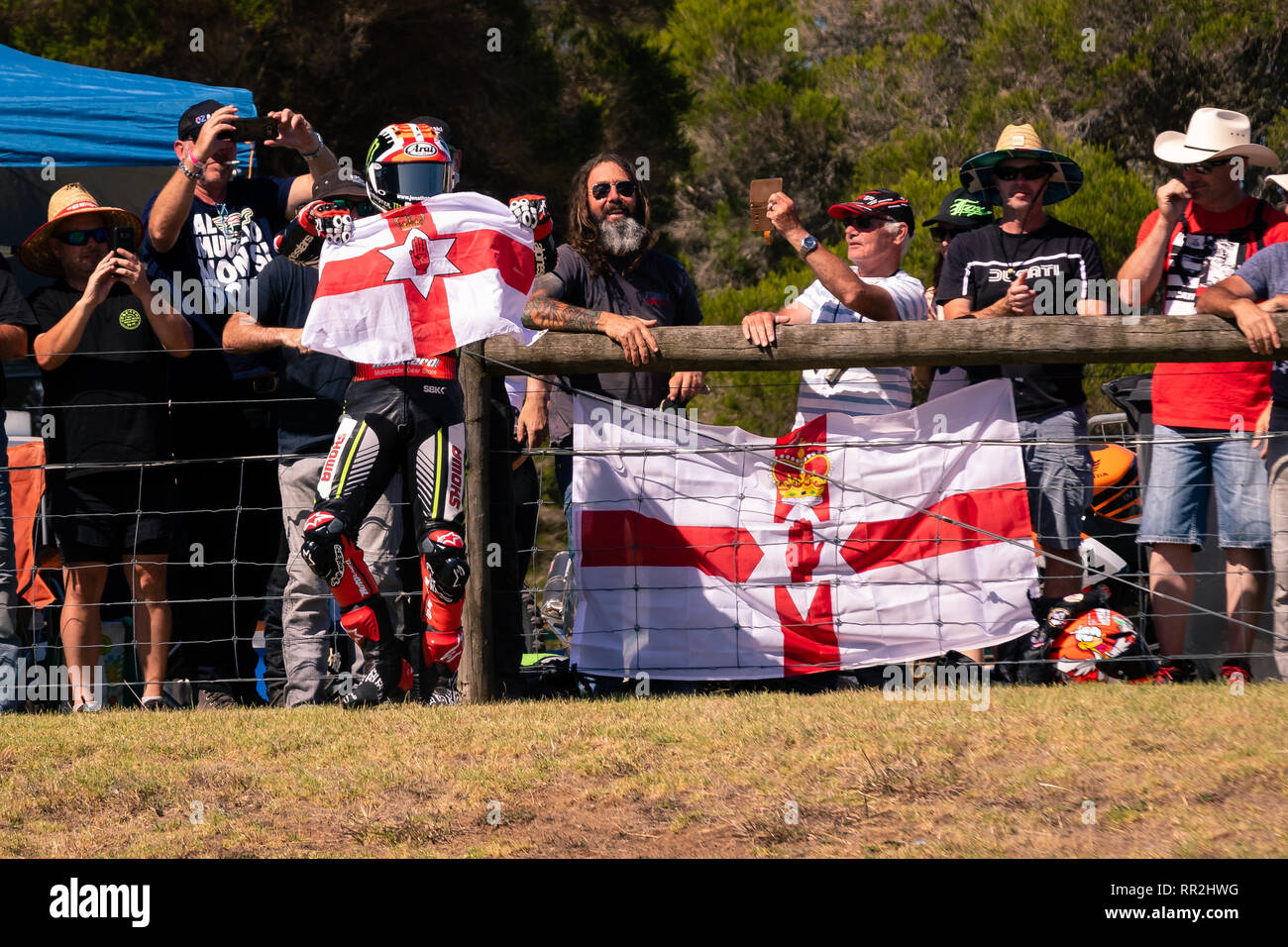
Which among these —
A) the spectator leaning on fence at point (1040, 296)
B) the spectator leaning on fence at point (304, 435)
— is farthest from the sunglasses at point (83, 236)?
the spectator leaning on fence at point (1040, 296)

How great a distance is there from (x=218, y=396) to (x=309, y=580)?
3.57 ft

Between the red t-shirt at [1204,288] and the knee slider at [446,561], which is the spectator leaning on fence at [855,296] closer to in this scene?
the red t-shirt at [1204,288]

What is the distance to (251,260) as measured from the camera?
7.16 meters

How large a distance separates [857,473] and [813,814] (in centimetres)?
236

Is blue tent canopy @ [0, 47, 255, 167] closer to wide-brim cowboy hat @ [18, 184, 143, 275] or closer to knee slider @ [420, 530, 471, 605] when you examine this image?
wide-brim cowboy hat @ [18, 184, 143, 275]

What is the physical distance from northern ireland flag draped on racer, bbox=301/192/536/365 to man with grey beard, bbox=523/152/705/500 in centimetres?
76

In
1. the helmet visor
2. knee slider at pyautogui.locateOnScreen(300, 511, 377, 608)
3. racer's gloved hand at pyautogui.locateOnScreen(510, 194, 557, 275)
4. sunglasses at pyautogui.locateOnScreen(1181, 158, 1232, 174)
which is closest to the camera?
knee slider at pyautogui.locateOnScreen(300, 511, 377, 608)

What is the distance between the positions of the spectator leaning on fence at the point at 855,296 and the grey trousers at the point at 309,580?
1.95m

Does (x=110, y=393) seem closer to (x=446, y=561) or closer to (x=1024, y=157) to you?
(x=446, y=561)

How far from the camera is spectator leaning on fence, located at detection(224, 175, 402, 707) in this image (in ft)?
21.3

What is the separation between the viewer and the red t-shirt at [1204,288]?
622 cm

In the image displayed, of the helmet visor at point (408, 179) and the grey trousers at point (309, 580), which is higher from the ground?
the helmet visor at point (408, 179)

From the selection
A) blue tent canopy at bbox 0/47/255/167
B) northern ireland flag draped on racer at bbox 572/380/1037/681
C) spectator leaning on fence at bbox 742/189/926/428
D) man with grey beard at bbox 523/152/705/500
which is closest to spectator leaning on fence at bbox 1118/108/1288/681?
northern ireland flag draped on racer at bbox 572/380/1037/681

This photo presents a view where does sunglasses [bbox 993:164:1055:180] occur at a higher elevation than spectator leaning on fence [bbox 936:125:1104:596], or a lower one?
higher
